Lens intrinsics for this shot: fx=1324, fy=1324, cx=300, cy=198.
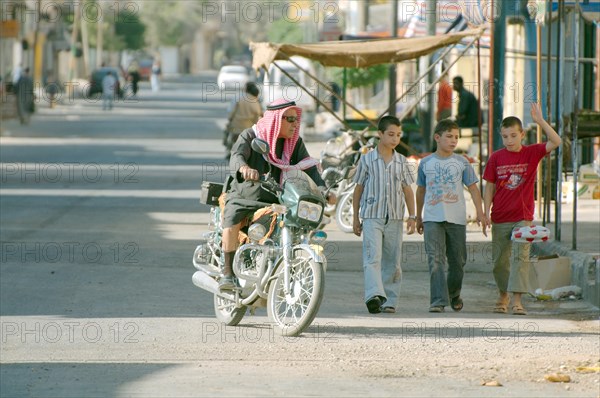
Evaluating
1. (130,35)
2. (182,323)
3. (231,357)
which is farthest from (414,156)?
(130,35)

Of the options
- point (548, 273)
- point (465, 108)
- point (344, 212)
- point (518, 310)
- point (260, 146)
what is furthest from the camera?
point (465, 108)

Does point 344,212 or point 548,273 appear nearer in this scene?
point 548,273

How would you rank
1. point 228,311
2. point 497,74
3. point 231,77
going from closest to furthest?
point 228,311
point 497,74
point 231,77

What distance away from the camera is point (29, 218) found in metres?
17.8

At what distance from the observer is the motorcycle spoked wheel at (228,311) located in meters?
10.0

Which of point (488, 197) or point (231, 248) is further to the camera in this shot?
point (488, 197)

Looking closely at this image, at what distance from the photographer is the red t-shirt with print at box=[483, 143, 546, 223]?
35.4 ft

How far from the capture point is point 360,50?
706 inches

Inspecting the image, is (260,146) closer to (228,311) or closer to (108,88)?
(228,311)

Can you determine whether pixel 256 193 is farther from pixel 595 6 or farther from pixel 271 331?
pixel 595 6

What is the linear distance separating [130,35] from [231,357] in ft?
328

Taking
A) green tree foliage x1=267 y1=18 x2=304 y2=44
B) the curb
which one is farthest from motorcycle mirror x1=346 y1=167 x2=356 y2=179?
green tree foliage x1=267 y1=18 x2=304 y2=44

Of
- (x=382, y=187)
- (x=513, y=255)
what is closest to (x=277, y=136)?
(x=382, y=187)

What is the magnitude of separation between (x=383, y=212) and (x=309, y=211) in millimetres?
1568
